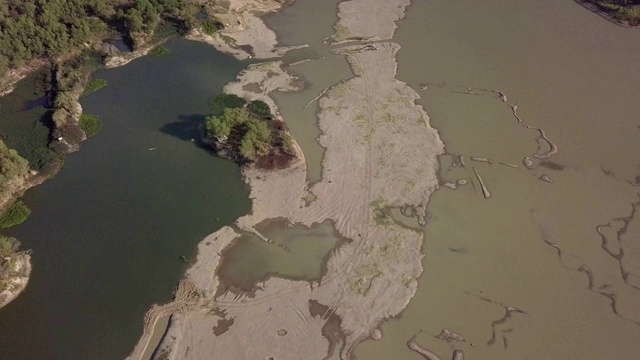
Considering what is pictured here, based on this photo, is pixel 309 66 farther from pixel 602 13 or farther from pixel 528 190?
pixel 602 13

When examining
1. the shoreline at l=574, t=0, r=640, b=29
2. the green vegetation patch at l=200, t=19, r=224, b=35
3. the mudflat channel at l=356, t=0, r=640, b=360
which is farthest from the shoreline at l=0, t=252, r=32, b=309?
the shoreline at l=574, t=0, r=640, b=29

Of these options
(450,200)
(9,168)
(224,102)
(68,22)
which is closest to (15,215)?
(9,168)

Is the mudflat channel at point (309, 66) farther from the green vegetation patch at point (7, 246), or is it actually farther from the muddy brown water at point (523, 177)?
the green vegetation patch at point (7, 246)

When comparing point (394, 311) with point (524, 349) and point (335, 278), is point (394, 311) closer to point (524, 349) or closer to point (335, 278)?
point (335, 278)

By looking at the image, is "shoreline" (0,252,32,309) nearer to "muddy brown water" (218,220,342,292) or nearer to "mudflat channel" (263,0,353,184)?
"muddy brown water" (218,220,342,292)

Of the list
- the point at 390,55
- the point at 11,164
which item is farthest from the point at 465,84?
the point at 11,164

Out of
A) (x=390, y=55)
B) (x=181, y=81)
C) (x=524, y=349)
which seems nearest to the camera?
(x=524, y=349)

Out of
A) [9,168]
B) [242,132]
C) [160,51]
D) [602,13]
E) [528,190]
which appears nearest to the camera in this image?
[9,168]
